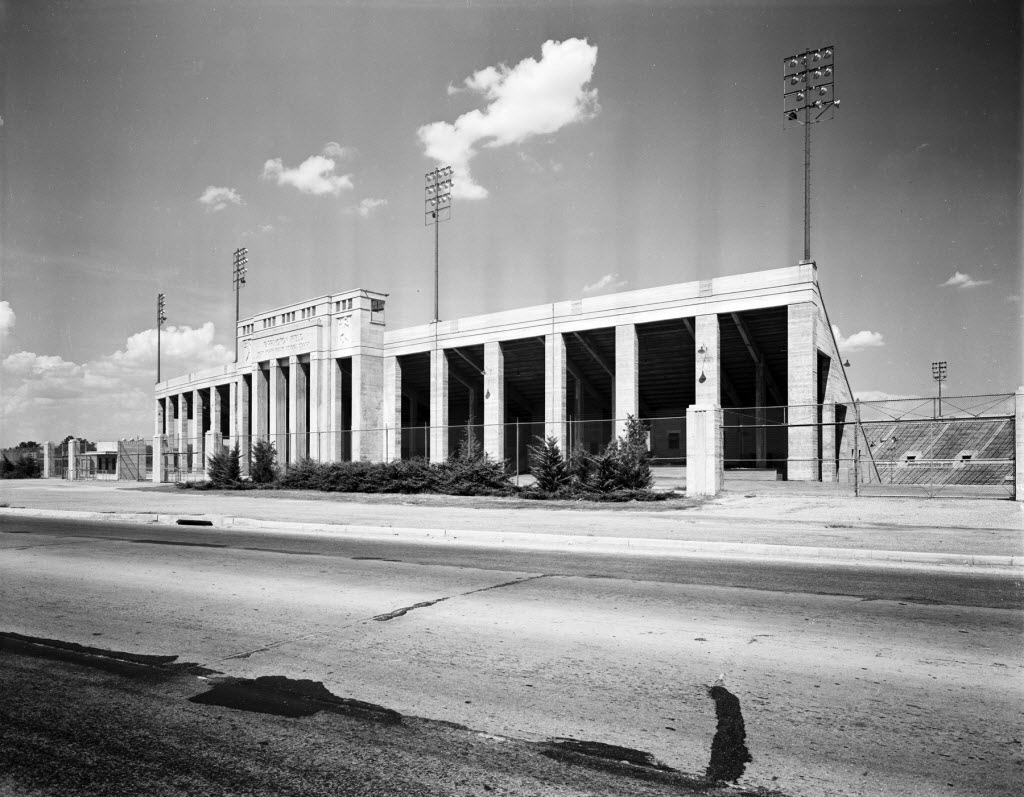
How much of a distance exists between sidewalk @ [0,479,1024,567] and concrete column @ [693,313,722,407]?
10.5 metres

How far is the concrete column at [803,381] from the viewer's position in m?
30.2

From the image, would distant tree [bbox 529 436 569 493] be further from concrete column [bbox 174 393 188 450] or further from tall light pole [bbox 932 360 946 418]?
tall light pole [bbox 932 360 946 418]

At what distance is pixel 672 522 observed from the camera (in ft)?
51.8

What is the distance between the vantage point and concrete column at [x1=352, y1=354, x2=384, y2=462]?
4634 centimetres

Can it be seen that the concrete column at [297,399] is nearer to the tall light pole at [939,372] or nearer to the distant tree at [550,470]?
the distant tree at [550,470]

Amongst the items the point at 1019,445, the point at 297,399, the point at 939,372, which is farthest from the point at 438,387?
the point at 939,372

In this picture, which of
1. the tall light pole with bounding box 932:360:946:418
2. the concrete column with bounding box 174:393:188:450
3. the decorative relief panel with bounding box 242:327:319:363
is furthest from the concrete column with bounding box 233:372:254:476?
the tall light pole with bounding box 932:360:946:418

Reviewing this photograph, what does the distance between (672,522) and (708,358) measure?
19501 mm

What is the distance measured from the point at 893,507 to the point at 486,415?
26305 millimetres

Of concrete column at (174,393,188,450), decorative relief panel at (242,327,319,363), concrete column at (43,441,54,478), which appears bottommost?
concrete column at (43,441,54,478)

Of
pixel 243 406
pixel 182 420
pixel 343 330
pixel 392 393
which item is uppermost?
pixel 343 330

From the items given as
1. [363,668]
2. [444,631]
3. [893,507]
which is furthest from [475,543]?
[893,507]

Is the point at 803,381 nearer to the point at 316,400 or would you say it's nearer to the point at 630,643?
the point at 630,643

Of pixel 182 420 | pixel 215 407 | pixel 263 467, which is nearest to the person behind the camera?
pixel 263 467
